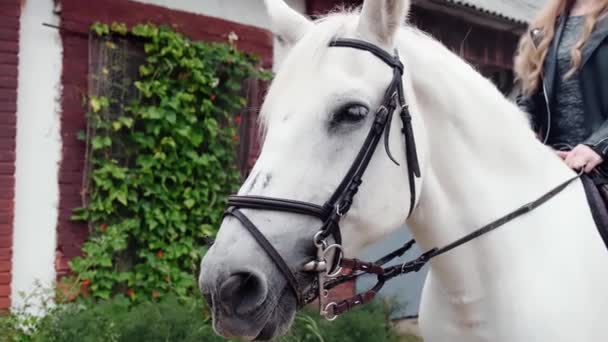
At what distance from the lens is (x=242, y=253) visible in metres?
1.68

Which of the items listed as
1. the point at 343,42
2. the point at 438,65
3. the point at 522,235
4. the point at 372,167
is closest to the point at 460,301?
the point at 522,235

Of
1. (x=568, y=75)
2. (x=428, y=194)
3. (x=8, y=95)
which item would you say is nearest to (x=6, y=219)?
(x=8, y=95)

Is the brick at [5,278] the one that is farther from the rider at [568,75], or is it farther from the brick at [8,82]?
the rider at [568,75]

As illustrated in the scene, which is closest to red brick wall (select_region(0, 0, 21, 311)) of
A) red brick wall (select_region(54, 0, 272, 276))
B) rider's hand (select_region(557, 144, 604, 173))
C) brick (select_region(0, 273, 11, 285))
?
brick (select_region(0, 273, 11, 285))

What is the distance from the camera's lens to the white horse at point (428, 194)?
175cm

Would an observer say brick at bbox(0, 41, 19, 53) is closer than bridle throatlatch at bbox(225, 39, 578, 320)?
No

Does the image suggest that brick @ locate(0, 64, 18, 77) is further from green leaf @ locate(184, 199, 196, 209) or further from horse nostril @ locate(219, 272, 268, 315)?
horse nostril @ locate(219, 272, 268, 315)

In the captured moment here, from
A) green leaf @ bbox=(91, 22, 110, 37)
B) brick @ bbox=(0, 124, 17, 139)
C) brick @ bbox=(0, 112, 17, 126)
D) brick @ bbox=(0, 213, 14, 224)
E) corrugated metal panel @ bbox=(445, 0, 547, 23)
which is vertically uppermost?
corrugated metal panel @ bbox=(445, 0, 547, 23)

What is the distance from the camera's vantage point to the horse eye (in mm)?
1868

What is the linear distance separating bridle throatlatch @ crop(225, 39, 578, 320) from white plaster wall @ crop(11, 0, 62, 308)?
334 centimetres

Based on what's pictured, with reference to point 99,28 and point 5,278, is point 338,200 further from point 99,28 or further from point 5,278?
point 99,28

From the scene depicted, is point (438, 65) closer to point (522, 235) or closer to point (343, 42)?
point (343, 42)

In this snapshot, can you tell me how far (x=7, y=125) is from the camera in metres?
4.47

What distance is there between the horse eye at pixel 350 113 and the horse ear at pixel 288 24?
0.45m
